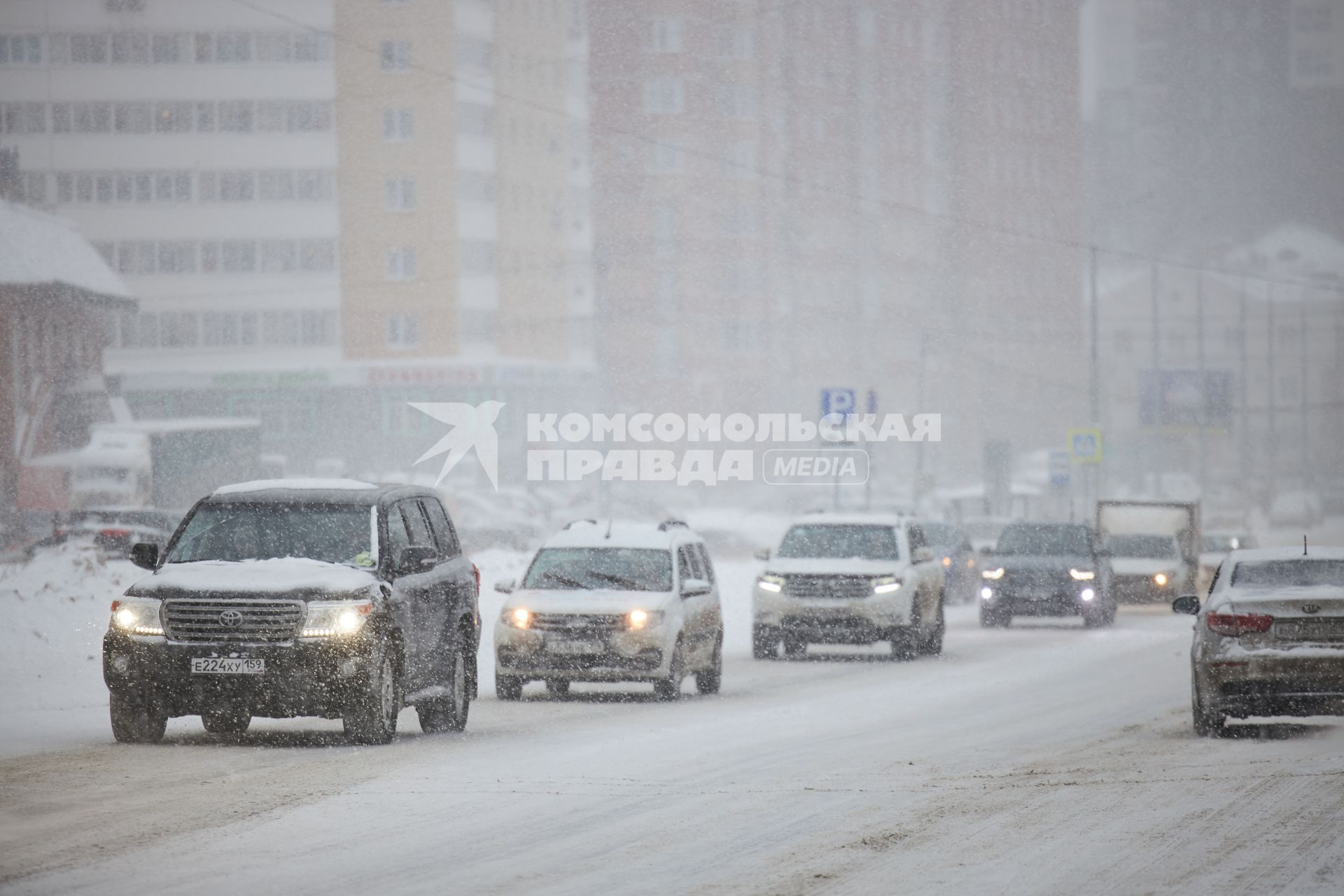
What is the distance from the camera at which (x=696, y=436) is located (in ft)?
347

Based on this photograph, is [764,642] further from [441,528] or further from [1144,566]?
[1144,566]

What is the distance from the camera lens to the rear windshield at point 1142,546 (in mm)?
40969

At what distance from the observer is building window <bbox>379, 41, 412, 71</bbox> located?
86.2m

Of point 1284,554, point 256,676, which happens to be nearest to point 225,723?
point 256,676

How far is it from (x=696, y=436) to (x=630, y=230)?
10.7 metres

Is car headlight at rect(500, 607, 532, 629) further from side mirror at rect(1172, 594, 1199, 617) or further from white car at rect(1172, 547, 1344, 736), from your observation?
white car at rect(1172, 547, 1344, 736)

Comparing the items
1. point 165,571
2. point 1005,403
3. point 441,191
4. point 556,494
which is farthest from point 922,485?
point 1005,403

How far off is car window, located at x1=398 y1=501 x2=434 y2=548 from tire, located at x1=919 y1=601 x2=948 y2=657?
1227cm

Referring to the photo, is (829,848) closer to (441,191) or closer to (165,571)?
(165,571)

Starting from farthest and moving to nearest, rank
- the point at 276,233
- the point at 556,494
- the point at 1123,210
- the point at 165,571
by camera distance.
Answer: the point at 1123,210
the point at 276,233
the point at 556,494
the point at 165,571

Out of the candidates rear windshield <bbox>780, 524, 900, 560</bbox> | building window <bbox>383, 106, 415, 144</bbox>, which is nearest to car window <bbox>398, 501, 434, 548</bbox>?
rear windshield <bbox>780, 524, 900, 560</bbox>

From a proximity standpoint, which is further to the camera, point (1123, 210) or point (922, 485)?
point (1123, 210)

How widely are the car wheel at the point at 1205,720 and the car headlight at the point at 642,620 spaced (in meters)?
5.34

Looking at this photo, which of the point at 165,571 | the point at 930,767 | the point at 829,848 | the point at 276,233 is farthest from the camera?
the point at 276,233
